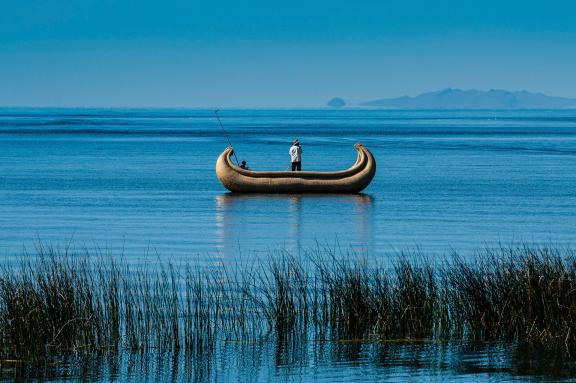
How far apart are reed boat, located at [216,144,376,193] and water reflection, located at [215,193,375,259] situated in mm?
283

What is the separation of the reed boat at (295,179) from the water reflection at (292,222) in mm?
283

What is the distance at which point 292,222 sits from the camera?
97.0ft

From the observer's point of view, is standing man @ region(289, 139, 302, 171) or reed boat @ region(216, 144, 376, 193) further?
standing man @ region(289, 139, 302, 171)

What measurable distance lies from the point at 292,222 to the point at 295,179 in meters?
7.27

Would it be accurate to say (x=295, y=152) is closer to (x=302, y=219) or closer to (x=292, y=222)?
(x=302, y=219)

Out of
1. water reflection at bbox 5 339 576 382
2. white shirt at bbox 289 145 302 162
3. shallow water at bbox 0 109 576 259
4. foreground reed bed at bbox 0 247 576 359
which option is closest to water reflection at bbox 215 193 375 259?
shallow water at bbox 0 109 576 259

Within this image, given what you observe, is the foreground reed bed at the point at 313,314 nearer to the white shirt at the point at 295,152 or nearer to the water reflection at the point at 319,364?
the water reflection at the point at 319,364

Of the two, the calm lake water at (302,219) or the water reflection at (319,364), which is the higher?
the calm lake water at (302,219)

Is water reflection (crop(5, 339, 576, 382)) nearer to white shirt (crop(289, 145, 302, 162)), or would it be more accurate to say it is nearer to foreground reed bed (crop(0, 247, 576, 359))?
foreground reed bed (crop(0, 247, 576, 359))

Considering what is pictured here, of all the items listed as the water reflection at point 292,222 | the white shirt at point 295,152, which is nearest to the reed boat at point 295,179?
the water reflection at point 292,222

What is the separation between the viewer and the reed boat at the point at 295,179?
36.9 meters

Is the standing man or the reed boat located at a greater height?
the standing man

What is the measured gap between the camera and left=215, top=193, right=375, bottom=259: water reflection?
24.5 meters

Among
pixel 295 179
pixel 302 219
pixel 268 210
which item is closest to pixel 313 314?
pixel 302 219
